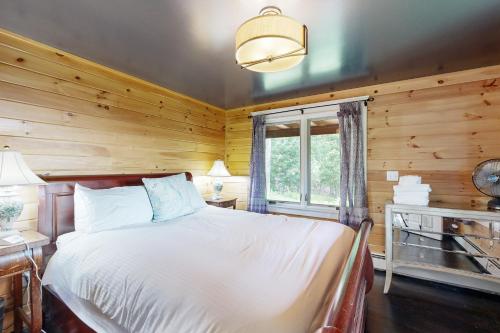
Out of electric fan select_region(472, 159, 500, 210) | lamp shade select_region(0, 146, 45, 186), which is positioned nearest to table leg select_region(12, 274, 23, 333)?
lamp shade select_region(0, 146, 45, 186)

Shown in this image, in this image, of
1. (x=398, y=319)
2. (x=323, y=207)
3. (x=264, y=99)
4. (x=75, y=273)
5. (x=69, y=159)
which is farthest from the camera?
(x=264, y=99)

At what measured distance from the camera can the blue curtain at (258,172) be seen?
356 centimetres

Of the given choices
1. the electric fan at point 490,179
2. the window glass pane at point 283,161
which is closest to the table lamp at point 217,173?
the window glass pane at point 283,161

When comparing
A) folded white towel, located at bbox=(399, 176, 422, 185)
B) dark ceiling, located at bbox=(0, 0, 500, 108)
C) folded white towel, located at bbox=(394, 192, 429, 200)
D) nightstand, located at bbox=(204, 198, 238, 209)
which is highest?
dark ceiling, located at bbox=(0, 0, 500, 108)

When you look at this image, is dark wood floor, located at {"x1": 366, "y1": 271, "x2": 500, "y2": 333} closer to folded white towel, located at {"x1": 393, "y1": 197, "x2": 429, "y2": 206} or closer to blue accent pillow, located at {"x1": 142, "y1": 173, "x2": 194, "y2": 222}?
folded white towel, located at {"x1": 393, "y1": 197, "x2": 429, "y2": 206}

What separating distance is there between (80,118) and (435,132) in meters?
3.67

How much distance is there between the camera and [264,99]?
345cm

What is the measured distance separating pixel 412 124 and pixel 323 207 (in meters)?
1.47

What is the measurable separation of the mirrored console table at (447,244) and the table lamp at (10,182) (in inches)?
119

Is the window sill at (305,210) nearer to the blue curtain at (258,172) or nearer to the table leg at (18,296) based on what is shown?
the blue curtain at (258,172)

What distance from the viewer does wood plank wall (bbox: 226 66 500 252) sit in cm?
237

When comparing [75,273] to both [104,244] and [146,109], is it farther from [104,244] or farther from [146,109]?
[146,109]

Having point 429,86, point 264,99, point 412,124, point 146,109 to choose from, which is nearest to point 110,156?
point 146,109

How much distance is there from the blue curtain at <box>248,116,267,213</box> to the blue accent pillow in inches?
50.7
